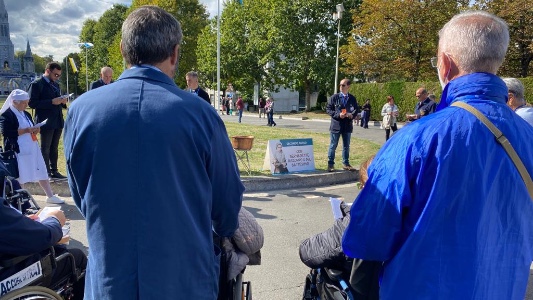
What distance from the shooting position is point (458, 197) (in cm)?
145

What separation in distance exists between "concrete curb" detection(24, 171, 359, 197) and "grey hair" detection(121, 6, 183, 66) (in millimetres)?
5862

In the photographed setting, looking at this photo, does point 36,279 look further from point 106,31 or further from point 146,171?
point 106,31

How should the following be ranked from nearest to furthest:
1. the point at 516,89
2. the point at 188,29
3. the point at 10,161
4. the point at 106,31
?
the point at 516,89 < the point at 10,161 < the point at 188,29 < the point at 106,31

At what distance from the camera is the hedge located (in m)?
26.2

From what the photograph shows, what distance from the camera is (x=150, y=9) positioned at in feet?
5.68

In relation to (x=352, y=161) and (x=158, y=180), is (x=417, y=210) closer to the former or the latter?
(x=158, y=180)

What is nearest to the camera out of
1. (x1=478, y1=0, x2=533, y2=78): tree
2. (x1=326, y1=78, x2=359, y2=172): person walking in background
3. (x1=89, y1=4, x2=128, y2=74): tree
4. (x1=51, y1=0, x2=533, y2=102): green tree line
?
(x1=326, y1=78, x2=359, y2=172): person walking in background

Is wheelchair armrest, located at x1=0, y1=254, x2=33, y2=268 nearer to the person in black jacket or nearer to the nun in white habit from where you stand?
the nun in white habit

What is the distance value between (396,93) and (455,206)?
29.0m

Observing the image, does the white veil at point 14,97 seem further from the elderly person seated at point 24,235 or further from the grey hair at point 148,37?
the grey hair at point 148,37

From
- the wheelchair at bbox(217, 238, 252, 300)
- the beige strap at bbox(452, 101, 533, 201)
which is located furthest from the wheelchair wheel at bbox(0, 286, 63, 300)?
the beige strap at bbox(452, 101, 533, 201)

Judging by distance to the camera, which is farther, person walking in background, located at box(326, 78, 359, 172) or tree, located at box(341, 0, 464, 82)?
tree, located at box(341, 0, 464, 82)

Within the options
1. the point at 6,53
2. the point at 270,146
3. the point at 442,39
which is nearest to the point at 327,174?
the point at 270,146

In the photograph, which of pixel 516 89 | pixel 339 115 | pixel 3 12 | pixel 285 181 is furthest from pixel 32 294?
pixel 3 12
